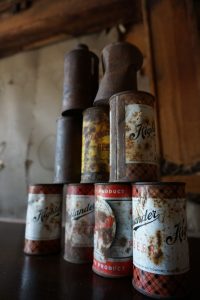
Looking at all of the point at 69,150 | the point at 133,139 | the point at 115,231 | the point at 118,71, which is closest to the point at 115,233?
the point at 115,231

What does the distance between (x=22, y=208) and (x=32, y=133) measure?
0.54m

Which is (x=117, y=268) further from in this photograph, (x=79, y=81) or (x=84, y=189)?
(x=79, y=81)

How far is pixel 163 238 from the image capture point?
0.50 metres

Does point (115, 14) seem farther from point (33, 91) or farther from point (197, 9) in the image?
point (33, 91)

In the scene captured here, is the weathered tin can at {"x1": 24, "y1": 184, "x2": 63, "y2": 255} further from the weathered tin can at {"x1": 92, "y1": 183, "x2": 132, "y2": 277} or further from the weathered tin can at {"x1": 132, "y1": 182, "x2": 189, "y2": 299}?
the weathered tin can at {"x1": 132, "y1": 182, "x2": 189, "y2": 299}

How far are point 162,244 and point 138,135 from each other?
0.29 metres

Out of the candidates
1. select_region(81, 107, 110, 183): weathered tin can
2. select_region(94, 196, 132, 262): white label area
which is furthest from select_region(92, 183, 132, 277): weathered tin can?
select_region(81, 107, 110, 183): weathered tin can

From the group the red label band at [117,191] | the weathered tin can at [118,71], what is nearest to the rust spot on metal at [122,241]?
the red label band at [117,191]

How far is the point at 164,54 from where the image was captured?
1.34 meters

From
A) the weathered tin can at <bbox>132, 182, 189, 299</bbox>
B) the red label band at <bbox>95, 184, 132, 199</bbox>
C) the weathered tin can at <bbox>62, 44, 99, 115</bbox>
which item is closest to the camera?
the weathered tin can at <bbox>132, 182, 189, 299</bbox>

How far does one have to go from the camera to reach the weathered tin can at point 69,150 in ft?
3.05

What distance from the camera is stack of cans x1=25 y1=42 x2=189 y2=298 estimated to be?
20.1 inches

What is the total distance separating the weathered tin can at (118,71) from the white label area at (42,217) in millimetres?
384

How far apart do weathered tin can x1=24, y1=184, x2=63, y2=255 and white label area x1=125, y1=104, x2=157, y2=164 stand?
1.07ft
